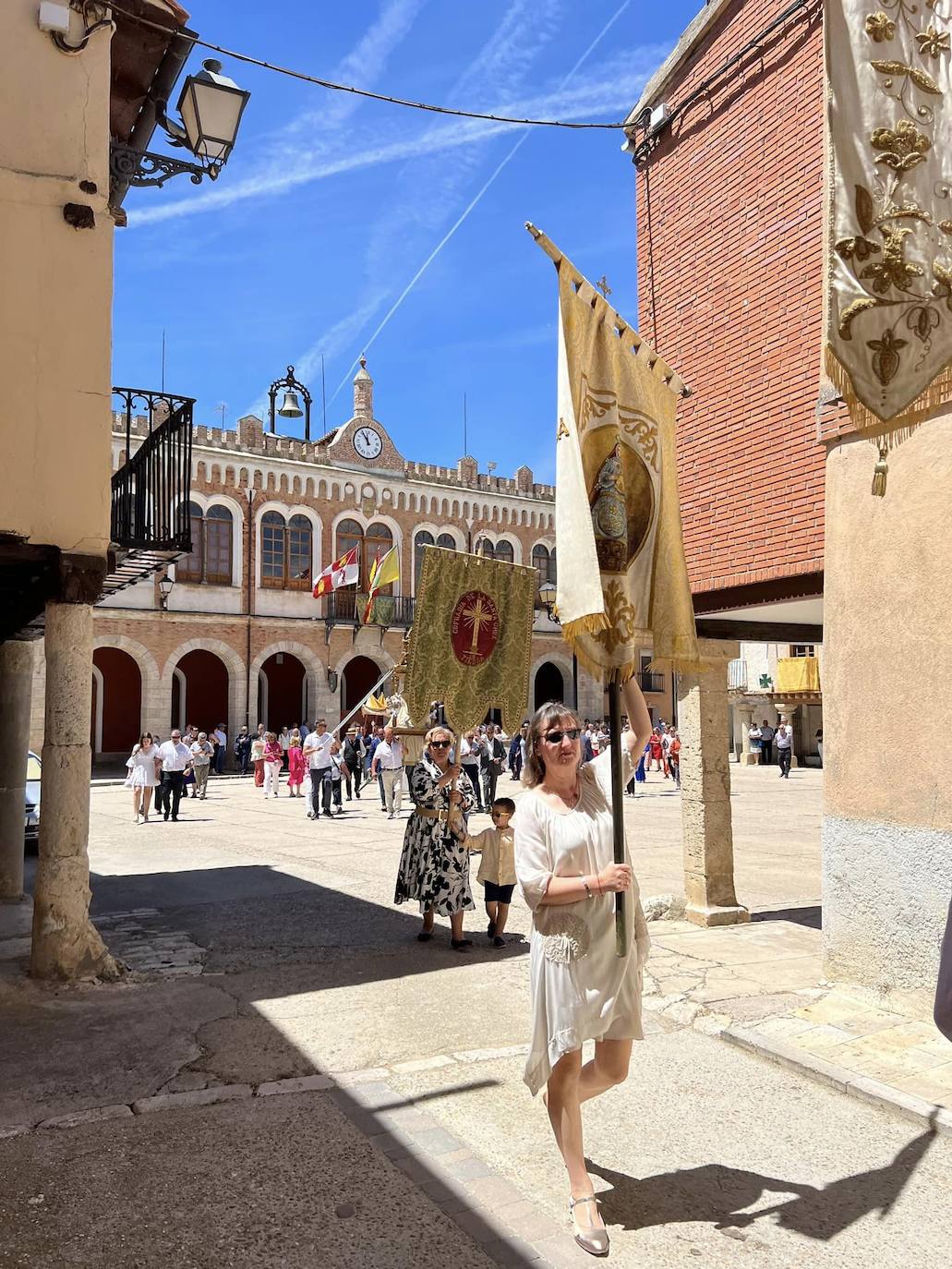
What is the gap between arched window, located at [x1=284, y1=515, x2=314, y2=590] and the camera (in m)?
33.6

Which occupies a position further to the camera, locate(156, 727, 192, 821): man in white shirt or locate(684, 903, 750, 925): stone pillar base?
locate(156, 727, 192, 821): man in white shirt

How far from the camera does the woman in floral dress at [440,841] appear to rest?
771cm

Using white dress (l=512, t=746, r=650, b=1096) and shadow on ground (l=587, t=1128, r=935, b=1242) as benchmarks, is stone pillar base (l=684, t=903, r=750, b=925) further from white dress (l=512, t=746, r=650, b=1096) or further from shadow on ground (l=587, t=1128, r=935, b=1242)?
white dress (l=512, t=746, r=650, b=1096)

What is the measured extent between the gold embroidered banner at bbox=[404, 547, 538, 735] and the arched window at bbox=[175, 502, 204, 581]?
75.9 ft

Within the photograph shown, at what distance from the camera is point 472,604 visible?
980cm

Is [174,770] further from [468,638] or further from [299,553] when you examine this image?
[299,553]

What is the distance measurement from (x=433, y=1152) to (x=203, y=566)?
29.3 m

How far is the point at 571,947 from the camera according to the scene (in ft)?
11.4

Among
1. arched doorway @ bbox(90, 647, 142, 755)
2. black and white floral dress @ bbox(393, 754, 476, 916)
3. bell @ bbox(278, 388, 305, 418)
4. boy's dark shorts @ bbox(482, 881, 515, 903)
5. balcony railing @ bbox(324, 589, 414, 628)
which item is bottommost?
boy's dark shorts @ bbox(482, 881, 515, 903)

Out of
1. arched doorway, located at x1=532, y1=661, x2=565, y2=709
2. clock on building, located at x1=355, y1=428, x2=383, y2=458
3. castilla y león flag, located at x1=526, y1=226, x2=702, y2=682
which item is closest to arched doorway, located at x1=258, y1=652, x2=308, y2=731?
clock on building, located at x1=355, y1=428, x2=383, y2=458

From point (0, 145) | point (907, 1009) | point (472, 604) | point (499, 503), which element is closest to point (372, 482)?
point (499, 503)

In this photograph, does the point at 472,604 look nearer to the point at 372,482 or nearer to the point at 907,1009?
the point at 907,1009

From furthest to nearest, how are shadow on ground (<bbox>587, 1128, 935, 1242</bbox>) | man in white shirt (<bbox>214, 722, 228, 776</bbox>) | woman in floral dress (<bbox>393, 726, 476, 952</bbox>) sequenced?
man in white shirt (<bbox>214, 722, 228, 776</bbox>), woman in floral dress (<bbox>393, 726, 476, 952</bbox>), shadow on ground (<bbox>587, 1128, 935, 1242</bbox>)

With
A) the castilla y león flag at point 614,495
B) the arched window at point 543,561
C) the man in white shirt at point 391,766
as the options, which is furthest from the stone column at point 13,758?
the arched window at point 543,561
